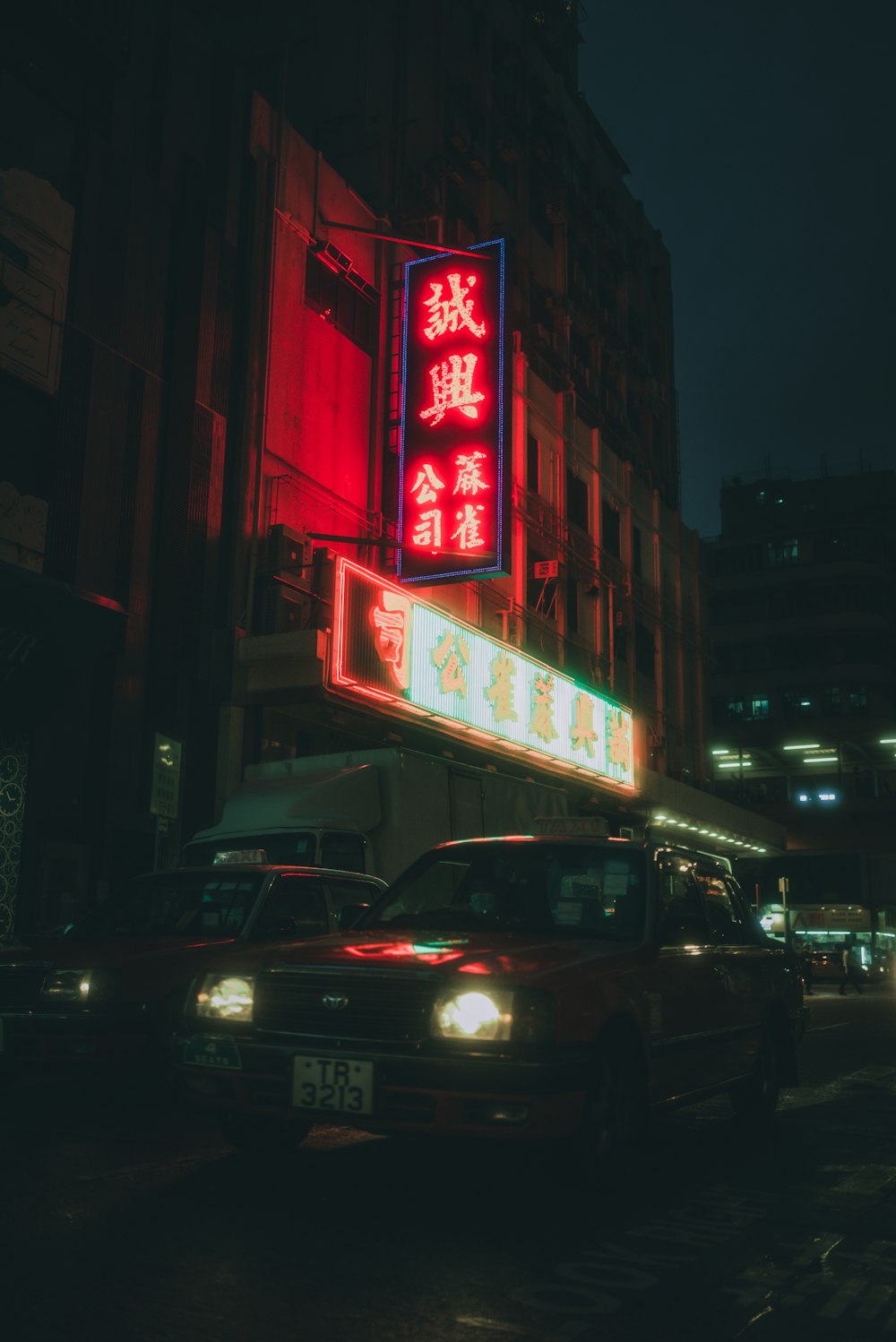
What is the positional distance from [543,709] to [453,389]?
22.2 ft

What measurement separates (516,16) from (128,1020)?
111ft

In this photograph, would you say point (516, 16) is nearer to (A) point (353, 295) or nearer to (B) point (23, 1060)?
(A) point (353, 295)

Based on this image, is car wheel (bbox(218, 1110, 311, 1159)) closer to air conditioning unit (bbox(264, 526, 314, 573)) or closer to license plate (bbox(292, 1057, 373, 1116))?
license plate (bbox(292, 1057, 373, 1116))

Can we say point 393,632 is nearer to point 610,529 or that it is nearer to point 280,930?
→ point 280,930

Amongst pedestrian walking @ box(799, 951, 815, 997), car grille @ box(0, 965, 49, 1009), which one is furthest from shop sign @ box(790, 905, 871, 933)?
car grille @ box(0, 965, 49, 1009)

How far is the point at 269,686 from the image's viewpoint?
18.4 m

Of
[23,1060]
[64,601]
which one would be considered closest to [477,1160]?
[23,1060]

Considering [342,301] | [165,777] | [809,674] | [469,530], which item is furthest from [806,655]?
[165,777]

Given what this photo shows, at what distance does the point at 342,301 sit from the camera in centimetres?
2356

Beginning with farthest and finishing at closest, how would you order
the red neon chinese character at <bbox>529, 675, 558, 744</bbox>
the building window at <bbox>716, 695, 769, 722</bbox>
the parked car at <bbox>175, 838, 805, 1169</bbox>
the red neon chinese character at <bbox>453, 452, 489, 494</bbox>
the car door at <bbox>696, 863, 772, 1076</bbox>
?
the building window at <bbox>716, 695, 769, 722</bbox> < the red neon chinese character at <bbox>529, 675, 558, 744</bbox> < the red neon chinese character at <bbox>453, 452, 489, 494</bbox> < the car door at <bbox>696, 863, 772, 1076</bbox> < the parked car at <bbox>175, 838, 805, 1169</bbox>

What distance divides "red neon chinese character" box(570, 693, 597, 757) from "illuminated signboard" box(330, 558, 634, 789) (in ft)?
0.07

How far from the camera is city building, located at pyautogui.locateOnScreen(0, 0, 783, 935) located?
16.7 meters

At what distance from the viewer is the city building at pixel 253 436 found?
1673 centimetres

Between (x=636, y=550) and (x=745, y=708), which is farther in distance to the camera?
(x=745, y=708)
